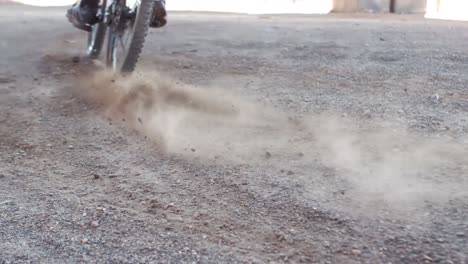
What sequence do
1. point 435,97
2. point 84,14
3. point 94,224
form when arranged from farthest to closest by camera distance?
point 84,14 → point 435,97 → point 94,224

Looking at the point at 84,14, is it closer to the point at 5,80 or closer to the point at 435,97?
the point at 5,80

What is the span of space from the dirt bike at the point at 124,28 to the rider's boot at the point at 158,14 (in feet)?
0.41

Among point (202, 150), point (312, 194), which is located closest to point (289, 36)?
point (202, 150)

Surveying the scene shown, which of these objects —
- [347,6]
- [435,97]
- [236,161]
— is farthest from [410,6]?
[236,161]

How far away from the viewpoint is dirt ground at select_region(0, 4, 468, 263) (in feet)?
5.41

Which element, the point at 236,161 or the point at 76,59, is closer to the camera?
the point at 236,161

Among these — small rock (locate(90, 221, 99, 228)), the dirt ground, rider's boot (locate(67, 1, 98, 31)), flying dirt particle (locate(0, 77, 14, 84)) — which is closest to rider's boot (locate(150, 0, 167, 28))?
the dirt ground

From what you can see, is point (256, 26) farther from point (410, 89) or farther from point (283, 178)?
point (283, 178)

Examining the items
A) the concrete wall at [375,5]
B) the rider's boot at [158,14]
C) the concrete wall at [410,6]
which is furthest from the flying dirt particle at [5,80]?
the concrete wall at [375,5]

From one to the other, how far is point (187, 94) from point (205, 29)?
10.7 ft

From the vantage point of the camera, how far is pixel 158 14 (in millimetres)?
3541

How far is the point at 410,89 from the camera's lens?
3.39 metres

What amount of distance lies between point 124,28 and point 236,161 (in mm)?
1690

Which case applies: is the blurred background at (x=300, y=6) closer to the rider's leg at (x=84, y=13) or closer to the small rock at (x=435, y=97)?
the small rock at (x=435, y=97)
